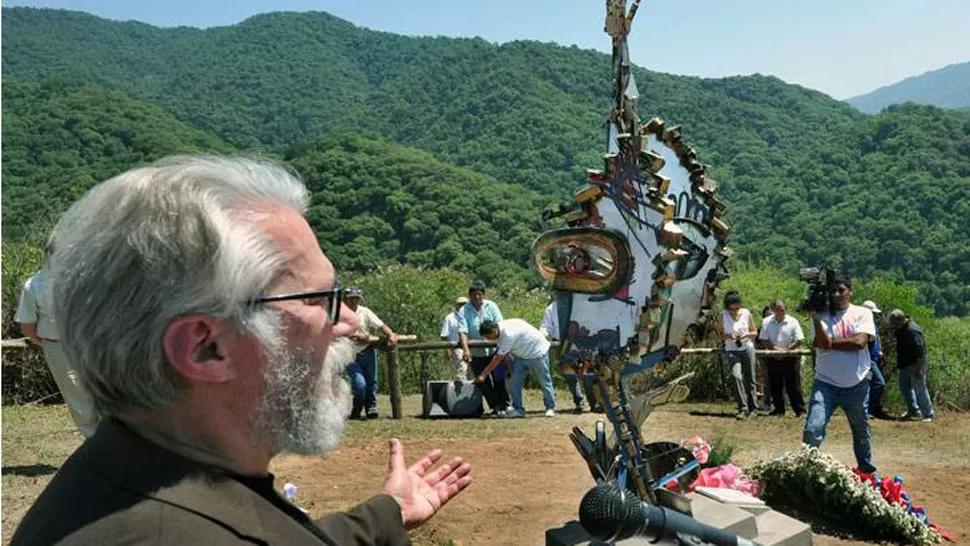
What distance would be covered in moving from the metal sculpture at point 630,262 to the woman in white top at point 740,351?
6224 millimetres

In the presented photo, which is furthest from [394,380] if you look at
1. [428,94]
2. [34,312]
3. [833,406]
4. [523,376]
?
[428,94]

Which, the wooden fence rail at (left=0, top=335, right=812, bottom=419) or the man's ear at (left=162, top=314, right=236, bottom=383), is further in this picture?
the wooden fence rail at (left=0, top=335, right=812, bottom=419)

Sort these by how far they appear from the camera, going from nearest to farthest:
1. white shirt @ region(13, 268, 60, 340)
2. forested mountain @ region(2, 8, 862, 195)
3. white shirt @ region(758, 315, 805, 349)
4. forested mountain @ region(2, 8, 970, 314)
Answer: white shirt @ region(13, 268, 60, 340) → white shirt @ region(758, 315, 805, 349) → forested mountain @ region(2, 8, 970, 314) → forested mountain @ region(2, 8, 862, 195)

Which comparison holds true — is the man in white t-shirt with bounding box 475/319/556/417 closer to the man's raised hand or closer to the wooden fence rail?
the wooden fence rail

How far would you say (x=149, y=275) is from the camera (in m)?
1.41

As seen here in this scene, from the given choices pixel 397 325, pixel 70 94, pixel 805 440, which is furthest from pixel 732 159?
pixel 805 440

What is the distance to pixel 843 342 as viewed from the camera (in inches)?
257

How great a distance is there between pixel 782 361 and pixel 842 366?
4923 millimetres

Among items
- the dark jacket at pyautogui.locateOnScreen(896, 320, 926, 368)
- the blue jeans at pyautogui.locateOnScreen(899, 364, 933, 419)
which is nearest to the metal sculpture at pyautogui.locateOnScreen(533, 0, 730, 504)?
the dark jacket at pyautogui.locateOnScreen(896, 320, 926, 368)

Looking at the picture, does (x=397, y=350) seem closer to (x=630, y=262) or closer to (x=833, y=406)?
(x=833, y=406)

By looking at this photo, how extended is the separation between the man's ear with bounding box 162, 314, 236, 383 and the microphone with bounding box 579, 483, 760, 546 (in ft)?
2.86

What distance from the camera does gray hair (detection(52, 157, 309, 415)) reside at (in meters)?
1.42

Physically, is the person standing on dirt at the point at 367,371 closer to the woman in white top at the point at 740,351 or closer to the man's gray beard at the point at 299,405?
the woman in white top at the point at 740,351

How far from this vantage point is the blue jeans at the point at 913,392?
1111cm
